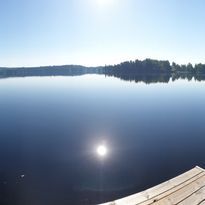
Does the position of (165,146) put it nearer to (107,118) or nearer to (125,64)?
(107,118)

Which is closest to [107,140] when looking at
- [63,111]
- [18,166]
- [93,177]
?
[93,177]

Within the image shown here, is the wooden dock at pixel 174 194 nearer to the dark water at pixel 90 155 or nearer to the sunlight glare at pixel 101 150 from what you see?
the dark water at pixel 90 155

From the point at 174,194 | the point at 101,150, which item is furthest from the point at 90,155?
the point at 174,194

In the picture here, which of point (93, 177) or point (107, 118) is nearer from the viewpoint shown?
point (93, 177)

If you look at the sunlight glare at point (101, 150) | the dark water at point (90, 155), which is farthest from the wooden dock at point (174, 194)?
the sunlight glare at point (101, 150)

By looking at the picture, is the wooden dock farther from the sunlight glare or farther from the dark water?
the sunlight glare

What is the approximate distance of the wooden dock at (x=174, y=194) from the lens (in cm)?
569

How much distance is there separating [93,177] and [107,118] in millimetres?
13009

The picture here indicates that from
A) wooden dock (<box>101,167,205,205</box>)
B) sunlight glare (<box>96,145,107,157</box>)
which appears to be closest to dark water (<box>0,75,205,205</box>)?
sunlight glare (<box>96,145,107,157</box>)

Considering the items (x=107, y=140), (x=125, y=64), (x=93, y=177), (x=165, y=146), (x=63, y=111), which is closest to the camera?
(x=93, y=177)

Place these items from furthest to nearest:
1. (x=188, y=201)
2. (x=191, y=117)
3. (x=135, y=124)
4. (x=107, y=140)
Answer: (x=191, y=117), (x=135, y=124), (x=107, y=140), (x=188, y=201)

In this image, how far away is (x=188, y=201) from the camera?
5.69 metres

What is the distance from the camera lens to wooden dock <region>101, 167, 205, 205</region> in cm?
569

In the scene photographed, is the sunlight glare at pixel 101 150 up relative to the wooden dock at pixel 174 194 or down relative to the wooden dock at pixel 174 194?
down
